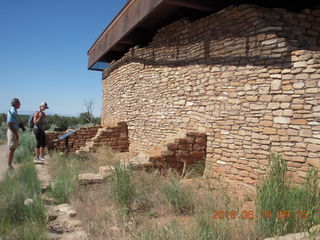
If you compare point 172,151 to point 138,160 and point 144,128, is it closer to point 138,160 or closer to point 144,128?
point 138,160

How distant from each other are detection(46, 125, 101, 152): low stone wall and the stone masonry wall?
13.4ft

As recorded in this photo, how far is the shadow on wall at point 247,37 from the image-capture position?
4340 millimetres

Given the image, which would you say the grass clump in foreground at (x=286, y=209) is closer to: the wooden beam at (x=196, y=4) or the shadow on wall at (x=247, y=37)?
the shadow on wall at (x=247, y=37)

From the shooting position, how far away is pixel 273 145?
4.30 m

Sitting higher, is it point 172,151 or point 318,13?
point 318,13

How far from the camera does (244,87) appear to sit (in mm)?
4754

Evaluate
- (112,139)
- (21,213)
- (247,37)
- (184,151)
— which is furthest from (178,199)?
(112,139)

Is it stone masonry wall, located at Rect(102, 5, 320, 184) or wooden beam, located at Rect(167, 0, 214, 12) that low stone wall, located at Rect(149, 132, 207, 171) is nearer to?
stone masonry wall, located at Rect(102, 5, 320, 184)

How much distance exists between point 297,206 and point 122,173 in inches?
99.4

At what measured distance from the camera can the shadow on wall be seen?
4.34 m

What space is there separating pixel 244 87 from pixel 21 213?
4315 millimetres

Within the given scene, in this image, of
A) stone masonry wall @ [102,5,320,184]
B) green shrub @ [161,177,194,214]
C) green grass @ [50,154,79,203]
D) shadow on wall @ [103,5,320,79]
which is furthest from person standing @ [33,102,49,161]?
green shrub @ [161,177,194,214]

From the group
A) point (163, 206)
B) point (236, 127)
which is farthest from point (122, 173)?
point (236, 127)

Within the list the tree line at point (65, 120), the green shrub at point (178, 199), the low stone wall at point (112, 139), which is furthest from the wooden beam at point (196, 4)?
the tree line at point (65, 120)
